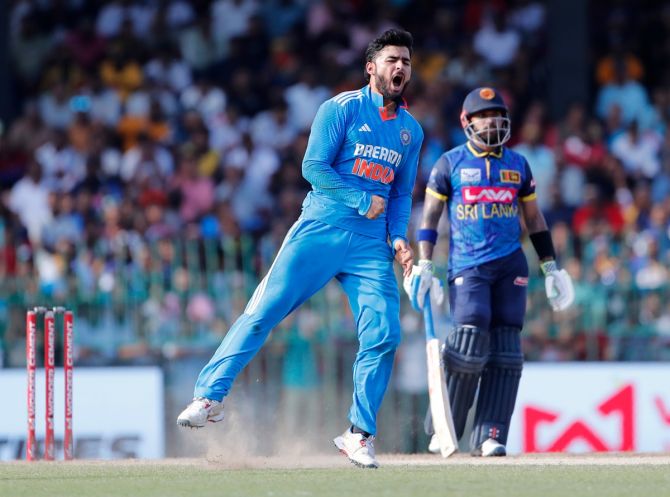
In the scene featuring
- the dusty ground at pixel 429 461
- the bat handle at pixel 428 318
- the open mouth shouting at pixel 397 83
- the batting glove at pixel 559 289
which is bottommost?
the dusty ground at pixel 429 461

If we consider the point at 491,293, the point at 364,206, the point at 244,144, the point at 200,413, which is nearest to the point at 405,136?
the point at 364,206

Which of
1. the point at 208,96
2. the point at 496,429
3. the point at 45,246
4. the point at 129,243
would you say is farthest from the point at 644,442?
the point at 208,96

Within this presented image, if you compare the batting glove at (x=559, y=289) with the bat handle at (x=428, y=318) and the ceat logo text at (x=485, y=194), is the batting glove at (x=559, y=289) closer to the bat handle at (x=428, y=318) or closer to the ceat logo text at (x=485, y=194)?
the ceat logo text at (x=485, y=194)

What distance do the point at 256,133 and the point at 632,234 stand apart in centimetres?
526

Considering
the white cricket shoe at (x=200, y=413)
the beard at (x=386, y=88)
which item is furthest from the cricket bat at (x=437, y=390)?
the white cricket shoe at (x=200, y=413)

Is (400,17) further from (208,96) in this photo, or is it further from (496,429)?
(496,429)

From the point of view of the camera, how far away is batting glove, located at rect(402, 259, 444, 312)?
9164 mm

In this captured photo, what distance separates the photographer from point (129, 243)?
14.5 meters

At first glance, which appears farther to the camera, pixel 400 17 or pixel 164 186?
pixel 400 17

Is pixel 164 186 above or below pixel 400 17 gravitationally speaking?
below

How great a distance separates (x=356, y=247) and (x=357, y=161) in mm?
498

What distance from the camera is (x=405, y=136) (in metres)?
8.45

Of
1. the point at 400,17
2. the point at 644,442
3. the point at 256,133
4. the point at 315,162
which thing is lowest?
the point at 644,442

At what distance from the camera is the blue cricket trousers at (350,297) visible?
26.8ft
